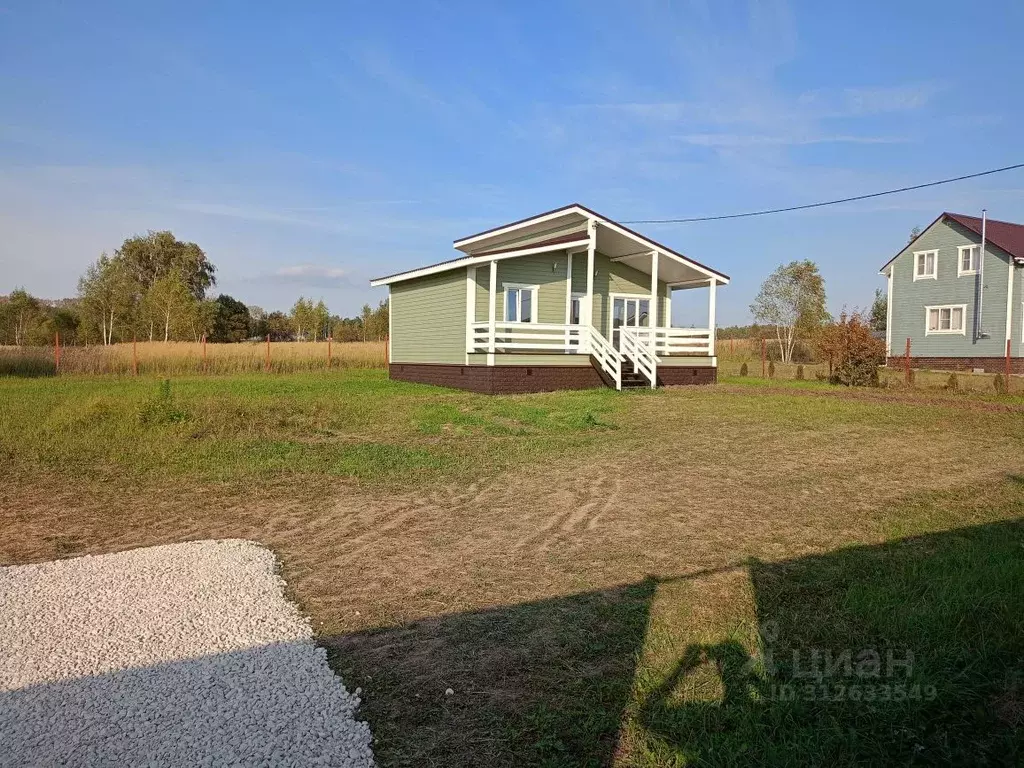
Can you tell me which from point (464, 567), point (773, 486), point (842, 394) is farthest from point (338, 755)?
point (842, 394)

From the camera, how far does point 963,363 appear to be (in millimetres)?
30094

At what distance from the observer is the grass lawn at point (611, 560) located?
2.86 meters

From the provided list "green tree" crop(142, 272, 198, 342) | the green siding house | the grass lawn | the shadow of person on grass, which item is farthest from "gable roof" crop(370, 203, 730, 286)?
A: "green tree" crop(142, 272, 198, 342)

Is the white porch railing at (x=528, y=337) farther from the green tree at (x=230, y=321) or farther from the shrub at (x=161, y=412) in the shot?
the green tree at (x=230, y=321)

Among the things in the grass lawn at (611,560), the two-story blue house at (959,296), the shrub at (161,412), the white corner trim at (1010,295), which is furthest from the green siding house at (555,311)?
the two-story blue house at (959,296)

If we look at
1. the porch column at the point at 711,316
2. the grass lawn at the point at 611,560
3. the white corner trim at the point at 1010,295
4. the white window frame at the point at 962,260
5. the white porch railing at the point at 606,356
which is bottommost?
the grass lawn at the point at 611,560

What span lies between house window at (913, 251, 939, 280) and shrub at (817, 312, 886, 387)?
47.1ft

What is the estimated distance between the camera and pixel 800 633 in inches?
144

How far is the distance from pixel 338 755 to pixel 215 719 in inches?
22.9

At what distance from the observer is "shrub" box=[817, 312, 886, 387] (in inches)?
793

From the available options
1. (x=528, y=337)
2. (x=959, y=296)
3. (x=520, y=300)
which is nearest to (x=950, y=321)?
(x=959, y=296)

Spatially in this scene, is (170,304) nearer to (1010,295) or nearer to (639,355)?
(639,355)

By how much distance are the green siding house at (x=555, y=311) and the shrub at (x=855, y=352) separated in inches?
149

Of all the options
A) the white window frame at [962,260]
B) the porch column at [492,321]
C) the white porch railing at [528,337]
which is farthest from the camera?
the white window frame at [962,260]
